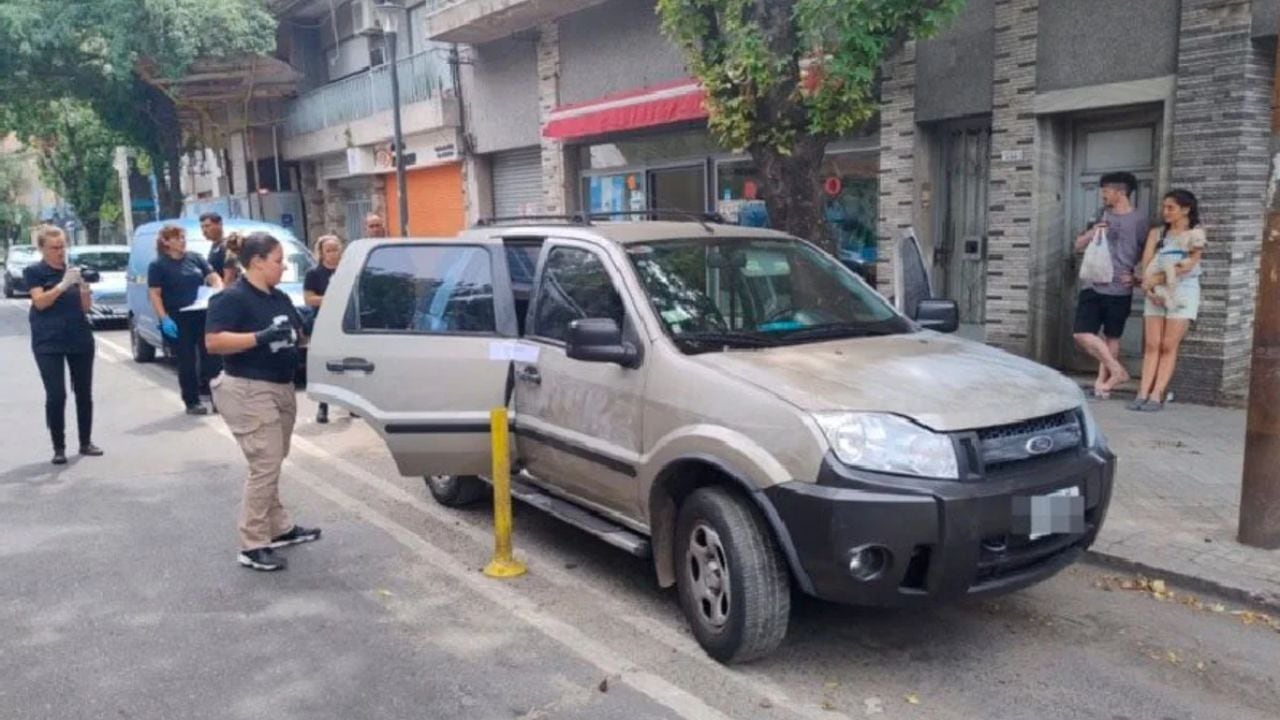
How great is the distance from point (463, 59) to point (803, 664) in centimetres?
1549

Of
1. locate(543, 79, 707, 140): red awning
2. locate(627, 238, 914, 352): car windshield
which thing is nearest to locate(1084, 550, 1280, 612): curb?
locate(627, 238, 914, 352): car windshield

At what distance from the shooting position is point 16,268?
28.1m

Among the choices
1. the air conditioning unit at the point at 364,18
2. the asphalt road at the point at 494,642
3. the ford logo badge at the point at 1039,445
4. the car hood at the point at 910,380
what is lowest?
the asphalt road at the point at 494,642

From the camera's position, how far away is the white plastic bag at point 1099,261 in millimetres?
8070

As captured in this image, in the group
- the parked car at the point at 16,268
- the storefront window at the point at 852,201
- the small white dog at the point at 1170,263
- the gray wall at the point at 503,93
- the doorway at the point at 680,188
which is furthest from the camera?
the parked car at the point at 16,268

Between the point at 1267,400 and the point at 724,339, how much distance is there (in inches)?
109

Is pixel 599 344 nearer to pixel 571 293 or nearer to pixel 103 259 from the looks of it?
pixel 571 293

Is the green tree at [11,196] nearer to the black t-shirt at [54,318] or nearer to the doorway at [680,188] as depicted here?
the doorway at [680,188]

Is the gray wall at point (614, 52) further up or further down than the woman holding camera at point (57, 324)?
further up

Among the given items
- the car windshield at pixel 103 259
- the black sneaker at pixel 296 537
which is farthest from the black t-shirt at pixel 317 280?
the car windshield at pixel 103 259

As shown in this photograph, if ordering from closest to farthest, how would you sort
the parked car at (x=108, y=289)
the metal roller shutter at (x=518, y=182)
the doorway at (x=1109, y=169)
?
the doorway at (x=1109, y=169), the metal roller shutter at (x=518, y=182), the parked car at (x=108, y=289)

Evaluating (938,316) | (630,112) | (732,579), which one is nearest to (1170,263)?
(938,316)

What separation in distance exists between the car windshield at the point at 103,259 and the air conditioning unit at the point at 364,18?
269 inches

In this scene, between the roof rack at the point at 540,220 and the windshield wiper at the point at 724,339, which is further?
the roof rack at the point at 540,220
